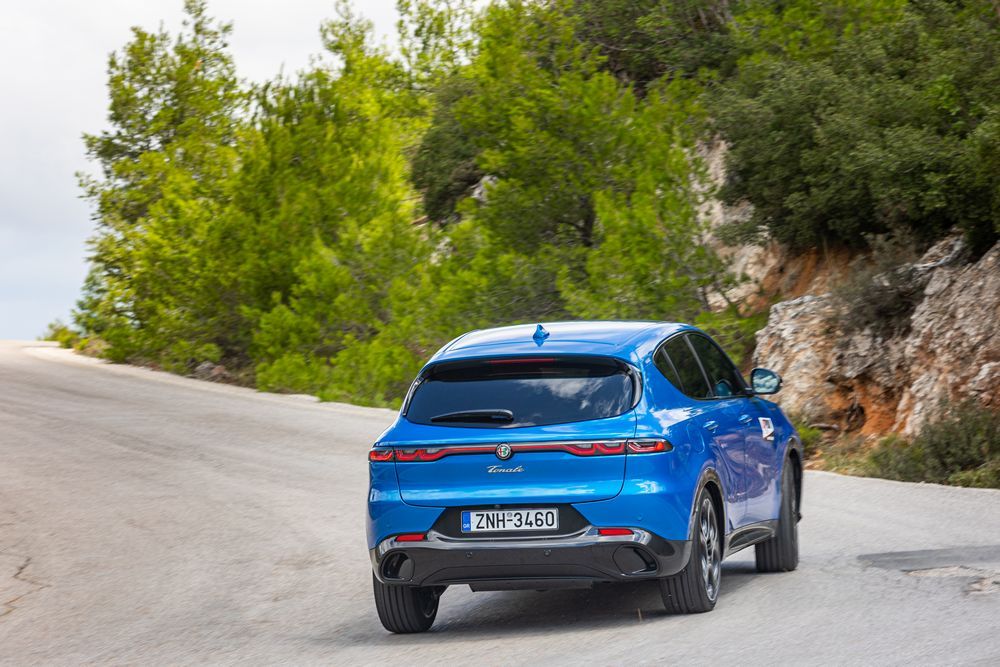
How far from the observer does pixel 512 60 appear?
30.0 m

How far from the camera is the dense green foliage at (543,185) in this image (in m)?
21.2

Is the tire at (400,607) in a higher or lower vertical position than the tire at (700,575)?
lower

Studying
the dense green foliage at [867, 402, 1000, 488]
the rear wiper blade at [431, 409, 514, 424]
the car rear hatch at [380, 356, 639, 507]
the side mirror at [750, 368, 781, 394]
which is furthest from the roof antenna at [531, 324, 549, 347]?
the dense green foliage at [867, 402, 1000, 488]

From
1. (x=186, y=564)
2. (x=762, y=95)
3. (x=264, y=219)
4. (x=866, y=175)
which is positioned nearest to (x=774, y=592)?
(x=186, y=564)

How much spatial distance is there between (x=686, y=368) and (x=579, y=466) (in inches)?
53.4

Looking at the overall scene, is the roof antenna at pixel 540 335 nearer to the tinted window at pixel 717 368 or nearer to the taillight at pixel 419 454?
the taillight at pixel 419 454

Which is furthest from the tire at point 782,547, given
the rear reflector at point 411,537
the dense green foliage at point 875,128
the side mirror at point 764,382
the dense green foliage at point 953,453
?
the dense green foliage at point 875,128

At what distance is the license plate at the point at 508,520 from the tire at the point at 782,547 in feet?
8.38

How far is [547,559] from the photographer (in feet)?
23.2

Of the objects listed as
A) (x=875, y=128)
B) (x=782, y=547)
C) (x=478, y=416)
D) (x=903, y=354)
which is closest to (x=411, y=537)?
(x=478, y=416)

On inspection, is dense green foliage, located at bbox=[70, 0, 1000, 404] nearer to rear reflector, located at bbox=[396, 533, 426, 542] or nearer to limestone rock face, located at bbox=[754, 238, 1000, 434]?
limestone rock face, located at bbox=[754, 238, 1000, 434]

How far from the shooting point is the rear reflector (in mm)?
7254

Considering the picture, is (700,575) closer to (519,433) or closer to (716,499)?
(716,499)

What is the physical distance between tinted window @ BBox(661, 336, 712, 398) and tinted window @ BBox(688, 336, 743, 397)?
0.18m
